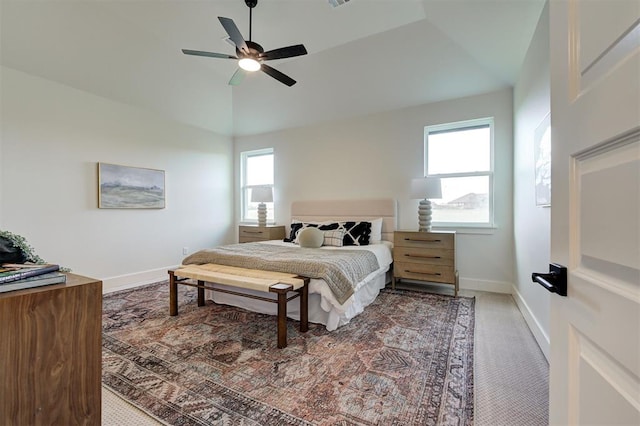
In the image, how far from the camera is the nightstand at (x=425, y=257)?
3488mm

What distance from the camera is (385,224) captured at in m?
4.27

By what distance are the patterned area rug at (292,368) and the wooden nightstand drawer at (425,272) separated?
54 centimetres

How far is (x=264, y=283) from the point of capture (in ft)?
7.87

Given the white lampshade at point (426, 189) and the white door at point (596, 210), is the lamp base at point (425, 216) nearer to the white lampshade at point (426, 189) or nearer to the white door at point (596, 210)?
the white lampshade at point (426, 189)

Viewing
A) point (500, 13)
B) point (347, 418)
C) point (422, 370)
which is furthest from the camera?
point (500, 13)

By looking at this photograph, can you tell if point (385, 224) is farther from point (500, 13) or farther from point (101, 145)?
point (101, 145)

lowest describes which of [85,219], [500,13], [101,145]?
[85,219]

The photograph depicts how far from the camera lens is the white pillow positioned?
4.03 metres

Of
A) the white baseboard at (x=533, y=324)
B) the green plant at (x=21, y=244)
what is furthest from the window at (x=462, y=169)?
the green plant at (x=21, y=244)

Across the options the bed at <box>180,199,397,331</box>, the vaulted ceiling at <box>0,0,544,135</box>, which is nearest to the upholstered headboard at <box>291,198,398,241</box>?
the bed at <box>180,199,397,331</box>

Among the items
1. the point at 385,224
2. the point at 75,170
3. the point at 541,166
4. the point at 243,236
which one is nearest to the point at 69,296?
the point at 541,166

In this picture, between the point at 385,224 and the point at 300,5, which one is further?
the point at 385,224

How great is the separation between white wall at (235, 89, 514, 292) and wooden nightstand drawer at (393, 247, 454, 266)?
0.54 meters

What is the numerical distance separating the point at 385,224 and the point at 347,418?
119 inches
